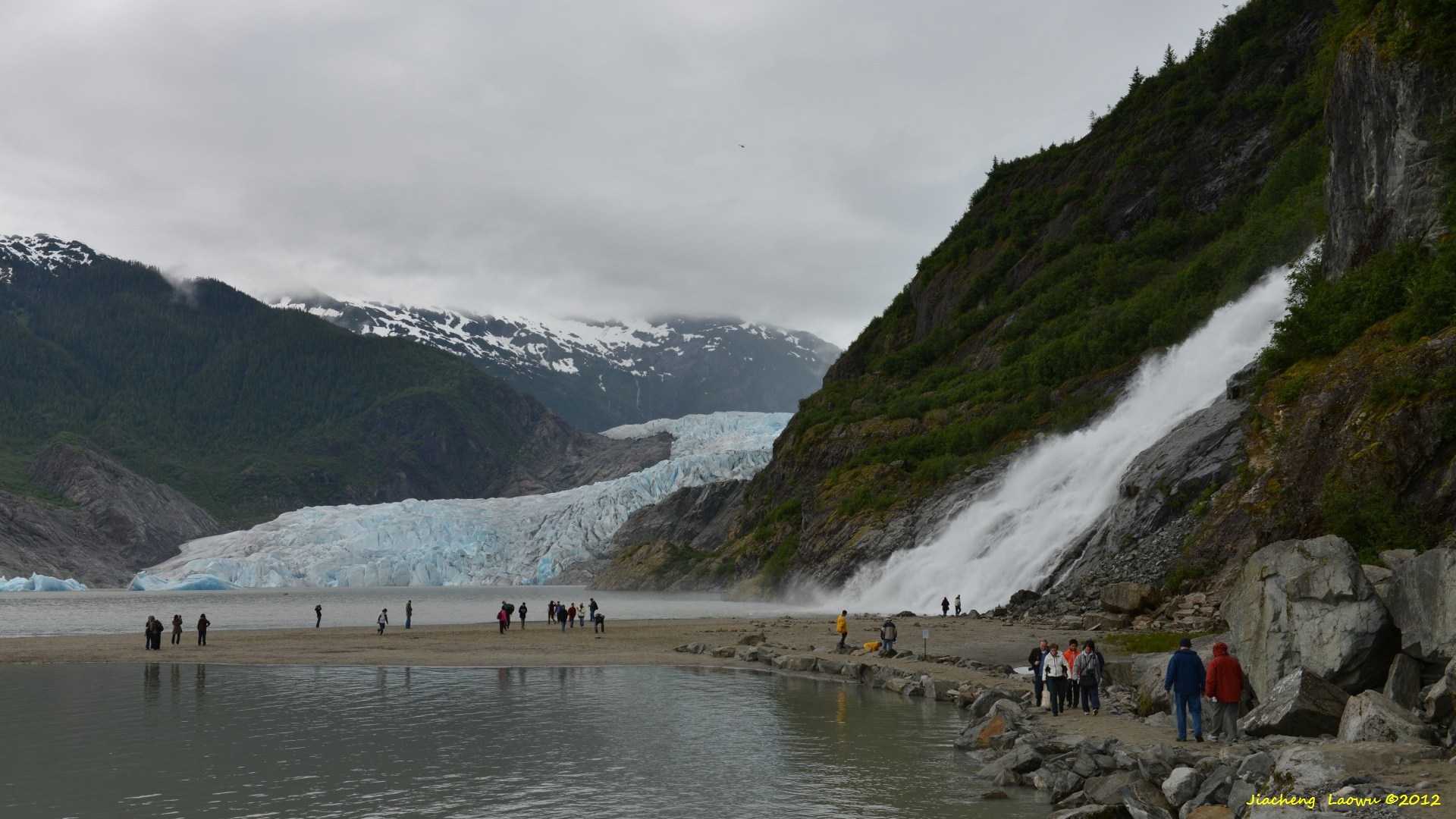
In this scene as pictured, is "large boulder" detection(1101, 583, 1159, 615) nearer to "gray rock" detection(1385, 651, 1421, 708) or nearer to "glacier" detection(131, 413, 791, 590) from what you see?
→ "gray rock" detection(1385, 651, 1421, 708)

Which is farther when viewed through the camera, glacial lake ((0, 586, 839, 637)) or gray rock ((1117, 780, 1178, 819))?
glacial lake ((0, 586, 839, 637))

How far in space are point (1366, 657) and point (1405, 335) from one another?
21535 millimetres

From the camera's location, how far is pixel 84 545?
195000mm

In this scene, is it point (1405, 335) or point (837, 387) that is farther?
point (837, 387)

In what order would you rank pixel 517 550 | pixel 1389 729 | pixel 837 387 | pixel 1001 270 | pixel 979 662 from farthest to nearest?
pixel 517 550 → pixel 837 387 → pixel 1001 270 → pixel 979 662 → pixel 1389 729

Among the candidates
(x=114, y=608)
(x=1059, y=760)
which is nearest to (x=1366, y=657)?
(x=1059, y=760)

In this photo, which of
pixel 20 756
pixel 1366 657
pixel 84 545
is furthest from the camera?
pixel 84 545

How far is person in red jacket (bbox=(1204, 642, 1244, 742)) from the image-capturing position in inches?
706

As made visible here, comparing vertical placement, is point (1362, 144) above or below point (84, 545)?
above

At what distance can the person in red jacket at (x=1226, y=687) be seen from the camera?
58.9 feet

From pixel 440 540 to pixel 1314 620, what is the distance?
148 metres

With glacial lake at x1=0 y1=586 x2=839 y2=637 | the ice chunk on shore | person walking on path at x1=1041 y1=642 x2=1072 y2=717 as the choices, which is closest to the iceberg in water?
glacial lake at x1=0 y1=586 x2=839 y2=637

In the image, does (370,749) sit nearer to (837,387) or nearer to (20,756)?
(20,756)

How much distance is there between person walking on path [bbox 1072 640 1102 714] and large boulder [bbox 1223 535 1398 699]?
134 inches
